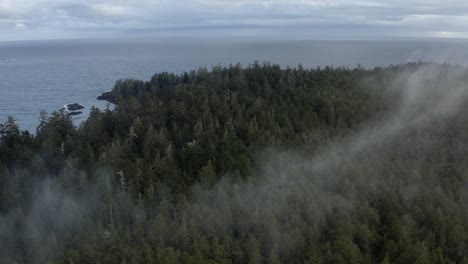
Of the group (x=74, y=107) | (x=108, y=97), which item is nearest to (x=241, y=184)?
(x=74, y=107)

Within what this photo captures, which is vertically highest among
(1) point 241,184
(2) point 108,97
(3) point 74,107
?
(2) point 108,97

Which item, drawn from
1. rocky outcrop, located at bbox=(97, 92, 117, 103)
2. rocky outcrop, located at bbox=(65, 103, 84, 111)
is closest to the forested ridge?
rocky outcrop, located at bbox=(65, 103, 84, 111)

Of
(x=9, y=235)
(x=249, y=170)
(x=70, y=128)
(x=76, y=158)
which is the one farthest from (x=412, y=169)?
(x=70, y=128)

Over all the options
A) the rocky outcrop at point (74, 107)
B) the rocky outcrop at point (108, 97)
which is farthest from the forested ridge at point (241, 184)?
the rocky outcrop at point (108, 97)

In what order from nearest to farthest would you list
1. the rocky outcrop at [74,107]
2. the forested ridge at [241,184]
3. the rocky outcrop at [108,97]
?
Result: the forested ridge at [241,184], the rocky outcrop at [74,107], the rocky outcrop at [108,97]

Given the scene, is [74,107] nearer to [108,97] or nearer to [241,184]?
[108,97]

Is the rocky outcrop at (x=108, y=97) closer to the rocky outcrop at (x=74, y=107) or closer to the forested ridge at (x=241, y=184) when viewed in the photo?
the rocky outcrop at (x=74, y=107)

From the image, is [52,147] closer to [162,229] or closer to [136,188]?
[136,188]

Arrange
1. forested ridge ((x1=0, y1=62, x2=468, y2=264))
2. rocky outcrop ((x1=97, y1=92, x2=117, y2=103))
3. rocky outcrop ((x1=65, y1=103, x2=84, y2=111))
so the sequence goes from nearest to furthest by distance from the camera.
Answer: forested ridge ((x1=0, y1=62, x2=468, y2=264))
rocky outcrop ((x1=65, y1=103, x2=84, y2=111))
rocky outcrop ((x1=97, y1=92, x2=117, y2=103))

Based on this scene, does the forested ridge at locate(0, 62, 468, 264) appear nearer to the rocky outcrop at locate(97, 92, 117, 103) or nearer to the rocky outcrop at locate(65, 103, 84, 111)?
the rocky outcrop at locate(65, 103, 84, 111)
